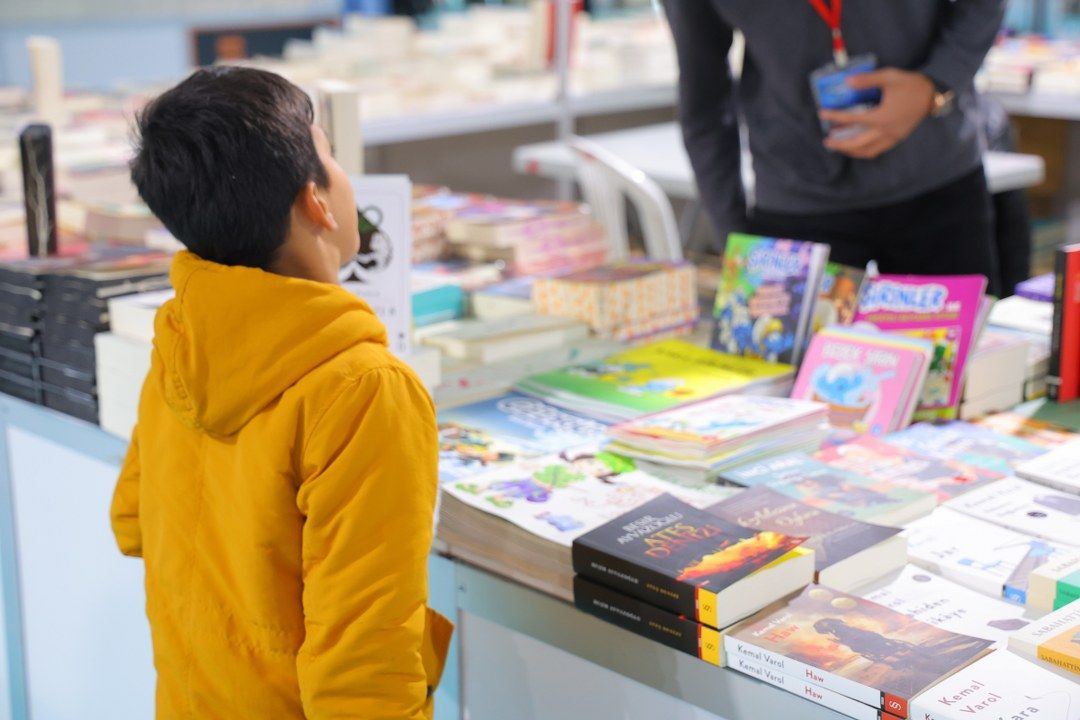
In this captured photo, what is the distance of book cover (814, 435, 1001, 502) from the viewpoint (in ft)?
5.24

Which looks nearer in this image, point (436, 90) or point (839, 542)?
point (839, 542)

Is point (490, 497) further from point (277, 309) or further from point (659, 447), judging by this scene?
point (277, 309)

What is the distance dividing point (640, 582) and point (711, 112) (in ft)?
4.74

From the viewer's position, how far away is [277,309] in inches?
48.1

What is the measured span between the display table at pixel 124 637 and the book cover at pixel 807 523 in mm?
201

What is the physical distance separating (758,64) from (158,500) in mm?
1467

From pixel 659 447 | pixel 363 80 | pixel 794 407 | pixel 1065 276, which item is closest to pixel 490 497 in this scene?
pixel 659 447

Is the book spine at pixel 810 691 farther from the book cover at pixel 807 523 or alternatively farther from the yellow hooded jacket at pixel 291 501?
the yellow hooded jacket at pixel 291 501

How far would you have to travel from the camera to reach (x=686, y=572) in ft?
4.15

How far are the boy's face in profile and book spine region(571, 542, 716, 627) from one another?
1.34 feet

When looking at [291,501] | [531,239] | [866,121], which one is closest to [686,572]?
[291,501]

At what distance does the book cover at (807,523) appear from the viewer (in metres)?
1.36

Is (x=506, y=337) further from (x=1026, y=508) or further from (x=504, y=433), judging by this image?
(x=1026, y=508)

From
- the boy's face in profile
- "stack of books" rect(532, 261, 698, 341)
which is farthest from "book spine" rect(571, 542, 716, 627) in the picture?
"stack of books" rect(532, 261, 698, 341)
